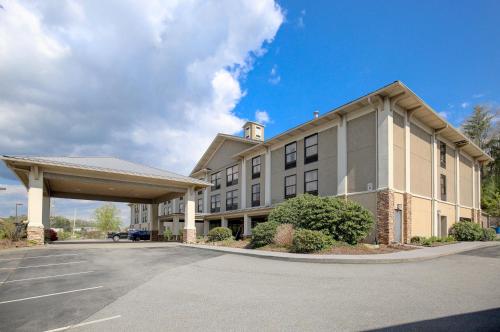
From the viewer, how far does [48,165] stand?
21484 millimetres

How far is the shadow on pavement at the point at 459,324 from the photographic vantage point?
16.9 ft

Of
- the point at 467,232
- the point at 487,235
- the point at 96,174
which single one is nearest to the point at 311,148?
the point at 467,232

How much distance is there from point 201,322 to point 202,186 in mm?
23547

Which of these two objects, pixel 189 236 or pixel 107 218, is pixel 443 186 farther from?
pixel 107 218

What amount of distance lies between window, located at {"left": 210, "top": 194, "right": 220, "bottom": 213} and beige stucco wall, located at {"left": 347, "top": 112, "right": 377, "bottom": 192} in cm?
2185

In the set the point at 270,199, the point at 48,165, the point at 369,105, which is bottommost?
the point at 270,199

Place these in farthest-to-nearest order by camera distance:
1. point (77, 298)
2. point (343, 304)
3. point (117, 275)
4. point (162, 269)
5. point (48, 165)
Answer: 1. point (48, 165)
2. point (162, 269)
3. point (117, 275)
4. point (77, 298)
5. point (343, 304)

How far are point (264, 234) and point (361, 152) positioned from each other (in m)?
8.63

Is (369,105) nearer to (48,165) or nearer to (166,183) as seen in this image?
(166,183)

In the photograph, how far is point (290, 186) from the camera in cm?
2931

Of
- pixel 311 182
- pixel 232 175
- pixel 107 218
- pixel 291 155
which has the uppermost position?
pixel 291 155

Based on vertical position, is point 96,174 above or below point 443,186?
above

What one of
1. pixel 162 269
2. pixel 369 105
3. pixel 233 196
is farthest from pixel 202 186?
pixel 162 269

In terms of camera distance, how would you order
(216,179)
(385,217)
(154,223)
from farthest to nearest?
1. (216,179)
2. (154,223)
3. (385,217)
